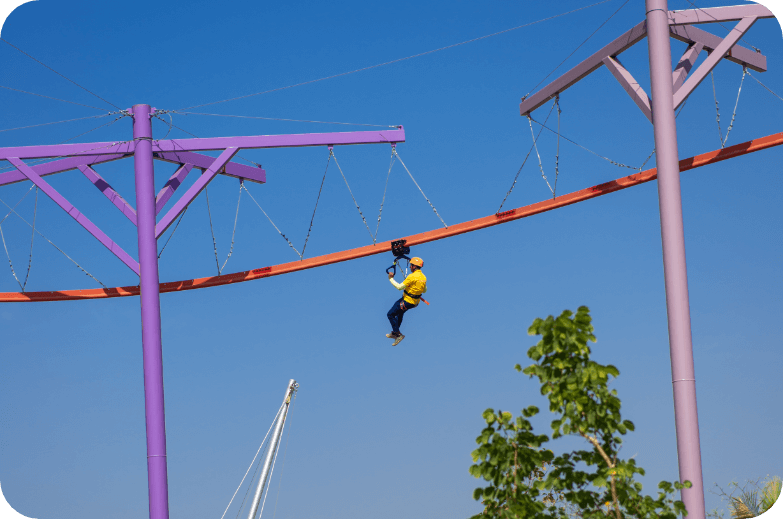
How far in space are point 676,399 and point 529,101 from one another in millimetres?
5260

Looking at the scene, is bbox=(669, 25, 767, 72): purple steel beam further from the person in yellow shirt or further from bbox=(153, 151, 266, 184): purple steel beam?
bbox=(153, 151, 266, 184): purple steel beam

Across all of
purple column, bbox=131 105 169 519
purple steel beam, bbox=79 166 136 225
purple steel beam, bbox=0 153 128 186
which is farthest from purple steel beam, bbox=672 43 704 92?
purple steel beam, bbox=0 153 128 186

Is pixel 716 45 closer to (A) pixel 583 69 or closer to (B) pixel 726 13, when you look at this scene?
(B) pixel 726 13

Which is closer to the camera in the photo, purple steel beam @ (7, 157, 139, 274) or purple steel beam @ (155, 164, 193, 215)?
purple steel beam @ (7, 157, 139, 274)

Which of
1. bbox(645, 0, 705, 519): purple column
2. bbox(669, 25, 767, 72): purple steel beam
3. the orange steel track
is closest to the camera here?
bbox(645, 0, 705, 519): purple column

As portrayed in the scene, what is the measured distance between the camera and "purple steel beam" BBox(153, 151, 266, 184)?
15.0m

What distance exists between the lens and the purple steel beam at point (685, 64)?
1155 cm

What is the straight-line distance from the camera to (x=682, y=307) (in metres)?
10.3

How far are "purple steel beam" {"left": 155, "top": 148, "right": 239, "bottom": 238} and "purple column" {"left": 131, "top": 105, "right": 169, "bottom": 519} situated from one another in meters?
0.17

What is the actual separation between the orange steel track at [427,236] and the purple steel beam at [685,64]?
1121mm

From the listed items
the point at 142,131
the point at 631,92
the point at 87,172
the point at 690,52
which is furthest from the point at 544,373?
the point at 87,172

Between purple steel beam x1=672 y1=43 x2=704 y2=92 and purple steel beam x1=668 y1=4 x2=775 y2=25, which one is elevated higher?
purple steel beam x1=668 y1=4 x2=775 y2=25

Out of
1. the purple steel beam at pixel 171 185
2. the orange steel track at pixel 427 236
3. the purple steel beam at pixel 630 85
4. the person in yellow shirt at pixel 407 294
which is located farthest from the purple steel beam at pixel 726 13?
the purple steel beam at pixel 171 185

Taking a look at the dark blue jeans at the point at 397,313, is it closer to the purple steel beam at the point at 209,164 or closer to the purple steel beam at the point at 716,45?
the purple steel beam at the point at 209,164
